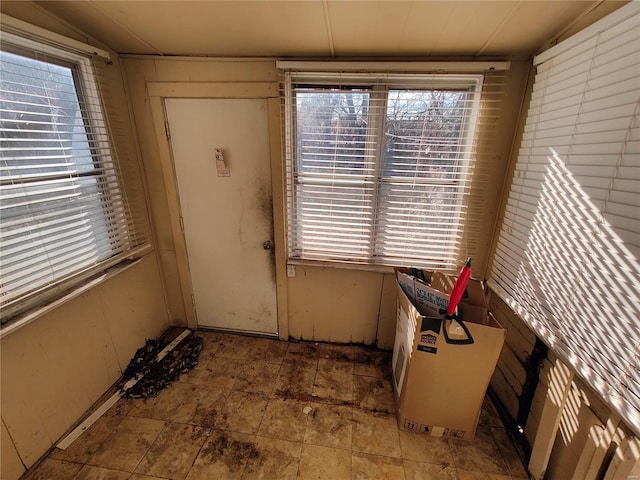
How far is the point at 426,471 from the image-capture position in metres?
1.45

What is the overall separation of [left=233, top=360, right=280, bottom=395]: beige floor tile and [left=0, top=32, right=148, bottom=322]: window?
121cm

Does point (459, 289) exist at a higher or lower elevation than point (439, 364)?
higher

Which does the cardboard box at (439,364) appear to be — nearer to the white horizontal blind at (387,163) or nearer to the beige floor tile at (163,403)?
the white horizontal blind at (387,163)

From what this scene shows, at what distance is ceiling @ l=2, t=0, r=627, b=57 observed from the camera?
4.01ft

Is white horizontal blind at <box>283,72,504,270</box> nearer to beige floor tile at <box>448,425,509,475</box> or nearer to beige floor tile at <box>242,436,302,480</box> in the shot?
beige floor tile at <box>448,425,509,475</box>

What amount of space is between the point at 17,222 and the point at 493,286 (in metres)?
2.71

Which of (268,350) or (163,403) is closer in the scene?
(163,403)

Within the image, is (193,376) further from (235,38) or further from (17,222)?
(235,38)

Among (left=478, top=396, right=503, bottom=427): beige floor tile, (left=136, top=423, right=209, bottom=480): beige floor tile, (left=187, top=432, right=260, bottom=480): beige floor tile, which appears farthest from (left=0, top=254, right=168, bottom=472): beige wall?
(left=478, top=396, right=503, bottom=427): beige floor tile

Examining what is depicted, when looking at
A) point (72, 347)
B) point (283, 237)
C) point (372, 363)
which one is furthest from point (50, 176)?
point (372, 363)

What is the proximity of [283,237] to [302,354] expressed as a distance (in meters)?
0.99

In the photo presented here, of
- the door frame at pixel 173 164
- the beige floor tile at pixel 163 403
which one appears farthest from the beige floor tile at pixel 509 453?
the beige floor tile at pixel 163 403

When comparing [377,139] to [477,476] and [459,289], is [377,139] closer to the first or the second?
[459,289]

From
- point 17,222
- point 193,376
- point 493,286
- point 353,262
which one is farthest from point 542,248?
point 17,222
